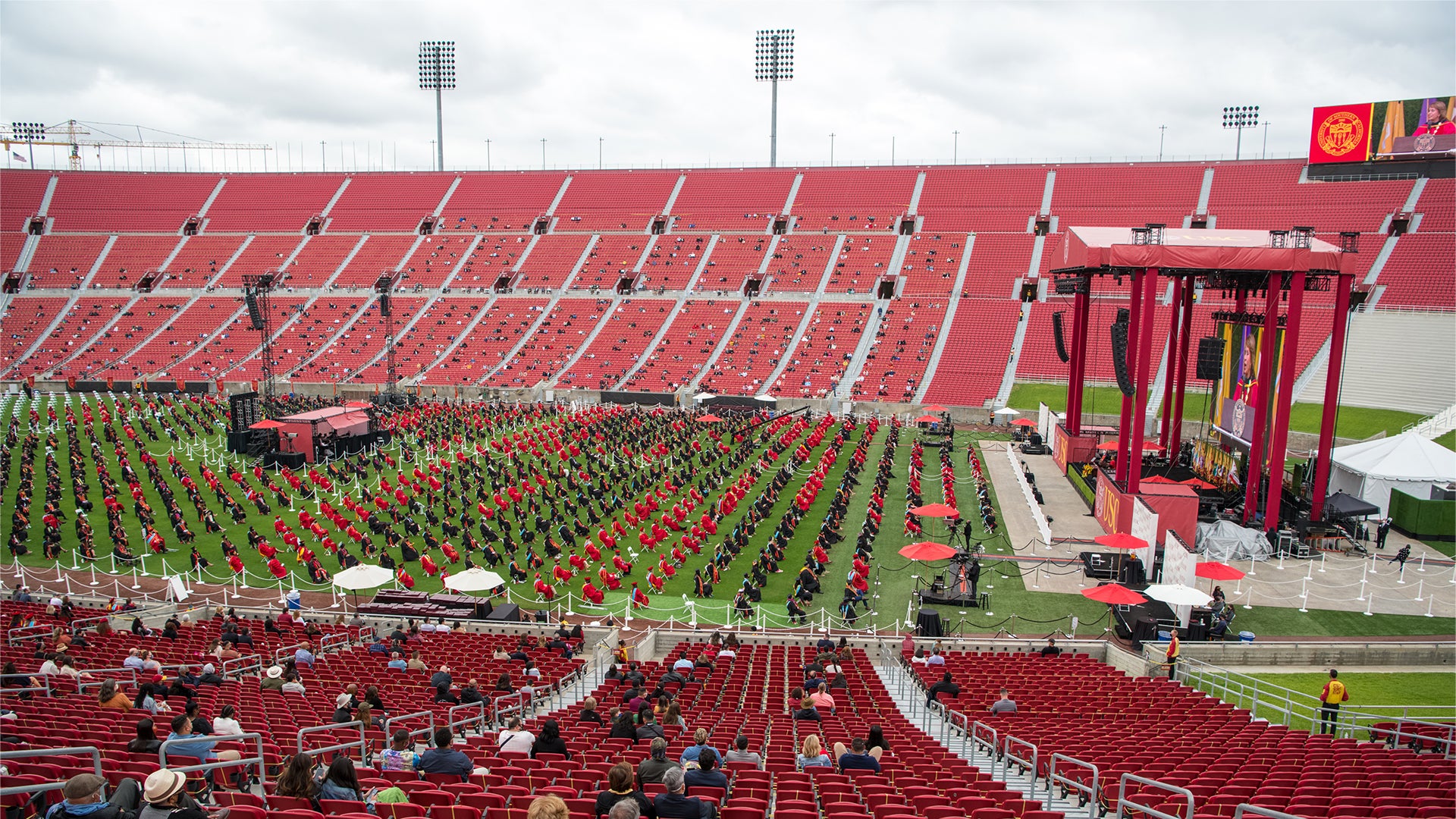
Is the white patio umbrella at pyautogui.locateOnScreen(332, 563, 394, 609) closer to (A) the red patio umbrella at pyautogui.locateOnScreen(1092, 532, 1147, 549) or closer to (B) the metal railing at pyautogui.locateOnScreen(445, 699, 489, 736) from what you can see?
(B) the metal railing at pyautogui.locateOnScreen(445, 699, 489, 736)

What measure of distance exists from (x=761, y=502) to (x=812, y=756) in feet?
62.8

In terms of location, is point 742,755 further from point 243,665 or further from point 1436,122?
point 1436,122

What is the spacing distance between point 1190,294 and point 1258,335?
12.2 feet

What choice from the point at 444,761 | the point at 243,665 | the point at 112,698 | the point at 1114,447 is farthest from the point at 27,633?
the point at 1114,447

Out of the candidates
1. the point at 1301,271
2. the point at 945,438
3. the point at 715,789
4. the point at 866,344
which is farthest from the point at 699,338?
the point at 715,789

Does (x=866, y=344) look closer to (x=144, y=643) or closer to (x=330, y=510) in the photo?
(x=330, y=510)

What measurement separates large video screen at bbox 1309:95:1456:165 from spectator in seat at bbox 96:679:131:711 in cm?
6846

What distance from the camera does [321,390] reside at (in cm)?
5244

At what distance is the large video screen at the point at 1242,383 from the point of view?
2528cm

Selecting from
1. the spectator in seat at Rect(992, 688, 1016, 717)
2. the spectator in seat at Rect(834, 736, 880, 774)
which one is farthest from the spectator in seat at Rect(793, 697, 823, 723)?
the spectator in seat at Rect(992, 688, 1016, 717)

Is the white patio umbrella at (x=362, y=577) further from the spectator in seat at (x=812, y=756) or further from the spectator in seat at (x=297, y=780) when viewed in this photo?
Result: the spectator in seat at (x=297, y=780)

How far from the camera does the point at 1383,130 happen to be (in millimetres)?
54781

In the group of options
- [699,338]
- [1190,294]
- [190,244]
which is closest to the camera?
[1190,294]

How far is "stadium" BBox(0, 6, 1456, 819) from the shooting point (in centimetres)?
845
